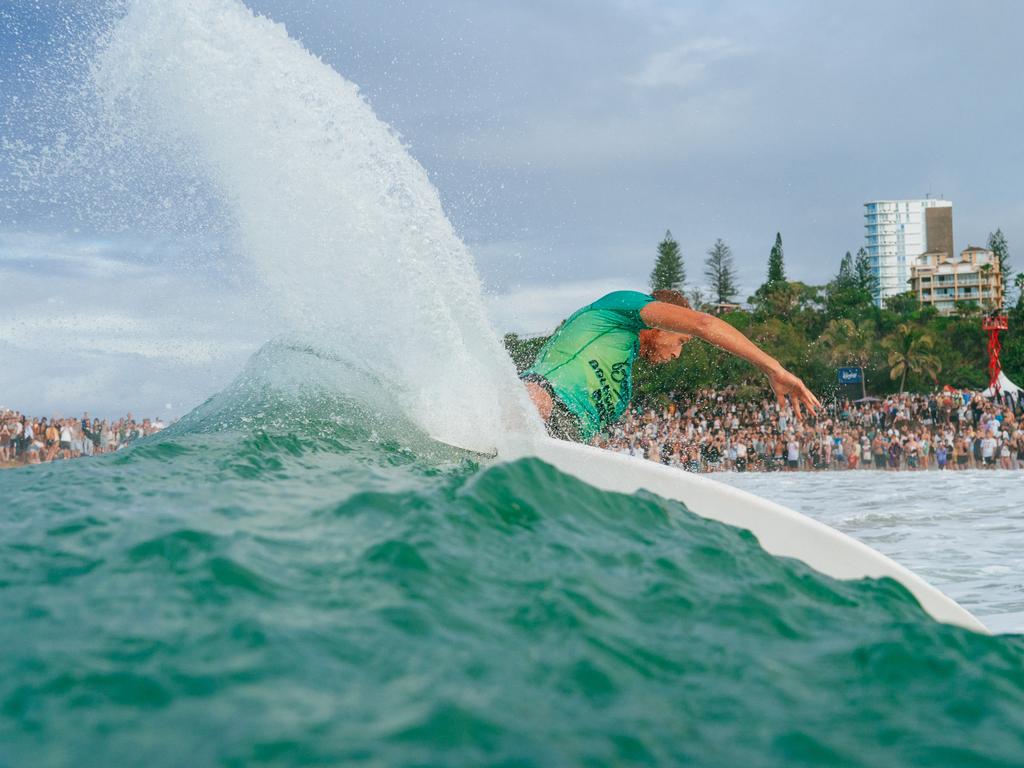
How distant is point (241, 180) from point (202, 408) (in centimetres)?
139

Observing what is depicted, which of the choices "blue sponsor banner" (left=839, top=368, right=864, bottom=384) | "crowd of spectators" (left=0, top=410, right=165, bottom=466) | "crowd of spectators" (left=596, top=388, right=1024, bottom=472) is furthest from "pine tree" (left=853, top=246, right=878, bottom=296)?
"crowd of spectators" (left=0, top=410, right=165, bottom=466)

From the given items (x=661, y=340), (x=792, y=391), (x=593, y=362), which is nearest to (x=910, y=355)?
(x=661, y=340)

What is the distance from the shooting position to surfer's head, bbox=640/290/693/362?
18.7 feet

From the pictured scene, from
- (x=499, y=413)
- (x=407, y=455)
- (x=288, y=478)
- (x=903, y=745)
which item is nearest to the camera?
(x=903, y=745)

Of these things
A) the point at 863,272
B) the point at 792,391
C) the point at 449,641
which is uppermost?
the point at 863,272

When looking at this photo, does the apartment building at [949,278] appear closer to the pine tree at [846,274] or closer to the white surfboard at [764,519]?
the pine tree at [846,274]

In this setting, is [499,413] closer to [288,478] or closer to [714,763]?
[288,478]

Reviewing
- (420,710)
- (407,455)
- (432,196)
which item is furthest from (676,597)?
(432,196)

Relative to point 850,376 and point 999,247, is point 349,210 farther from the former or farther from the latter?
point 999,247

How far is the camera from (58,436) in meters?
17.5

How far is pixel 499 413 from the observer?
433cm

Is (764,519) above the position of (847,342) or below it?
below

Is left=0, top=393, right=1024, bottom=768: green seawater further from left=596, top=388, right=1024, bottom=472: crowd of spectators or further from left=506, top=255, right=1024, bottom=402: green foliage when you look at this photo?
left=506, top=255, right=1024, bottom=402: green foliage

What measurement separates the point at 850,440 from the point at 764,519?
21211 mm
